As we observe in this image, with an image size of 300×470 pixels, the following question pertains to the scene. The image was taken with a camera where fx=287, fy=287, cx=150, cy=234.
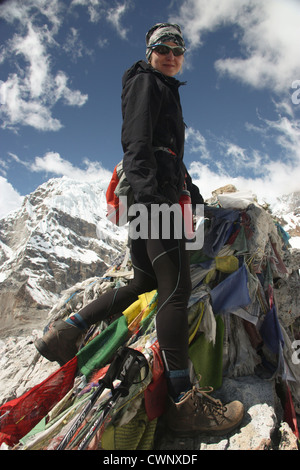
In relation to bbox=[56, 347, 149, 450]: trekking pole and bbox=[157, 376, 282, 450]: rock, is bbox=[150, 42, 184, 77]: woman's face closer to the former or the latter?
bbox=[56, 347, 149, 450]: trekking pole

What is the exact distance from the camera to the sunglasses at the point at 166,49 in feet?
8.04

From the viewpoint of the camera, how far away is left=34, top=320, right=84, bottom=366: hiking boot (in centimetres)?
226

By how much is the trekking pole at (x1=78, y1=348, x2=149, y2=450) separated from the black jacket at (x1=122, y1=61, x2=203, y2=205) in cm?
98

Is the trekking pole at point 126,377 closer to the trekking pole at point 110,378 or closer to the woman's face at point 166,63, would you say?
the trekking pole at point 110,378

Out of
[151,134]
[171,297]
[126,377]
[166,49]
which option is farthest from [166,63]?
[126,377]

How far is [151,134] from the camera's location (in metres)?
2.06

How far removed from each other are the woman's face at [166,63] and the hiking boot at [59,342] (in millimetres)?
2301

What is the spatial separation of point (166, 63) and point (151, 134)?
0.87 m

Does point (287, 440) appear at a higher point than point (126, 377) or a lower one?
lower

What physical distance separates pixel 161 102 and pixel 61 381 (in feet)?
7.34

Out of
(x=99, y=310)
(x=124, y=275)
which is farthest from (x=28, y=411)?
(x=124, y=275)

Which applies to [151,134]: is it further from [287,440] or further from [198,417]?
[287,440]

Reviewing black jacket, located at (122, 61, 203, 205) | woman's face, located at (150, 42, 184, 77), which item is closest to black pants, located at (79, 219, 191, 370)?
black jacket, located at (122, 61, 203, 205)

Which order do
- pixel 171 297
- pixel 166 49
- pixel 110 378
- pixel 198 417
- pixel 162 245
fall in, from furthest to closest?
pixel 166 49, pixel 162 245, pixel 171 297, pixel 198 417, pixel 110 378
